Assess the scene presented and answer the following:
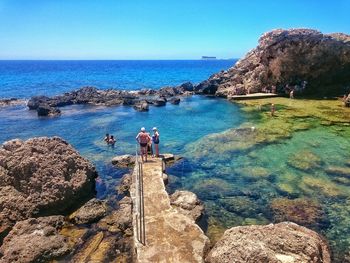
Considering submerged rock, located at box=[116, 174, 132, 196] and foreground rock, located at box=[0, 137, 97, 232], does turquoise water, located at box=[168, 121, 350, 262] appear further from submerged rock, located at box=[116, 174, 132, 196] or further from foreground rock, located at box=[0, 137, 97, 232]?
foreground rock, located at box=[0, 137, 97, 232]

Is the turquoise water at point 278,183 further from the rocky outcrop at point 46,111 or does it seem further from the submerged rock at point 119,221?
the rocky outcrop at point 46,111

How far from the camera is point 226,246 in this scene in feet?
34.7

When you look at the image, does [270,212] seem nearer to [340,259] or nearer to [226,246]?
[340,259]

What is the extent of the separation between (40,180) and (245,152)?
598 inches

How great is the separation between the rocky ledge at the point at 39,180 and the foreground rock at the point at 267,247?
10.2 m

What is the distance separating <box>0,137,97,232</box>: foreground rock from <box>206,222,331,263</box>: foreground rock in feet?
33.5

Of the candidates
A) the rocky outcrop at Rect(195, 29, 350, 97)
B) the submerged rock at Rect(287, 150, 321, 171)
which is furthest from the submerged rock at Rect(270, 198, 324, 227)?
the rocky outcrop at Rect(195, 29, 350, 97)

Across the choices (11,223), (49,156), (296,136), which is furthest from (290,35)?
(11,223)

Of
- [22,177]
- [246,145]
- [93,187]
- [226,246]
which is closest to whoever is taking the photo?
[226,246]

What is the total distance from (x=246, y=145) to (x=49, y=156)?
626 inches

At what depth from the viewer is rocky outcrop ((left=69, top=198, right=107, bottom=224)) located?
16.8 metres

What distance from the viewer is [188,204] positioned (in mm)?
16938

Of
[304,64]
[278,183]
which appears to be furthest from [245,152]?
[304,64]

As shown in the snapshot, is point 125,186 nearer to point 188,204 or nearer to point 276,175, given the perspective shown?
point 188,204
